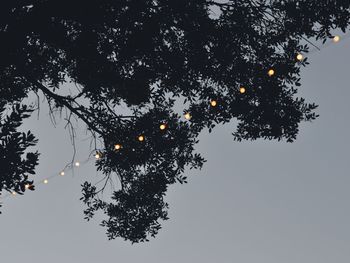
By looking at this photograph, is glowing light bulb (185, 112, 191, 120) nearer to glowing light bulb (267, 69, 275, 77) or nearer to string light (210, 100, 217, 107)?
string light (210, 100, 217, 107)

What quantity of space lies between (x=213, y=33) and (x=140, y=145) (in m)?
2.57

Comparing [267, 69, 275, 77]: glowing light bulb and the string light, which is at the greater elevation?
[267, 69, 275, 77]: glowing light bulb

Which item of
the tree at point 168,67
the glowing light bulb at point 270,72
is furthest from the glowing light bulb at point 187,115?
the glowing light bulb at point 270,72

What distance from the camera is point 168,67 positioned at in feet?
21.9

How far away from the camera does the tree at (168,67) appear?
5918 mm

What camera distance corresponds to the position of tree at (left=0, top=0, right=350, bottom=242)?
5.92 meters

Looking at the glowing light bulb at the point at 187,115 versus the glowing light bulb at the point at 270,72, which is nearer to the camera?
the glowing light bulb at the point at 270,72

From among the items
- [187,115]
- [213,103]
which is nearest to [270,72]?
[213,103]

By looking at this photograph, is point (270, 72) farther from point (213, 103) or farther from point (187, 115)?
point (187, 115)

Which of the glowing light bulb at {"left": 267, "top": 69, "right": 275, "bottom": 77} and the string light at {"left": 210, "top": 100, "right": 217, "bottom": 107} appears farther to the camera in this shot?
the string light at {"left": 210, "top": 100, "right": 217, "bottom": 107}

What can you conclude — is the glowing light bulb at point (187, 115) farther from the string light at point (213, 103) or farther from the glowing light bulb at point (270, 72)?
the glowing light bulb at point (270, 72)

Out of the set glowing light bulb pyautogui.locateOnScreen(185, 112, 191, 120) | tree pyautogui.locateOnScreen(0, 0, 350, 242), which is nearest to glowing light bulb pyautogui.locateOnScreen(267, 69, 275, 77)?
tree pyautogui.locateOnScreen(0, 0, 350, 242)

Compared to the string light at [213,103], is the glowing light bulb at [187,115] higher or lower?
higher

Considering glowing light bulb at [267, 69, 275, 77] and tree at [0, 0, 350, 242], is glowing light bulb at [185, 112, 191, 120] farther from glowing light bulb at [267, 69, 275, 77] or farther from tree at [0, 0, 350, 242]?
glowing light bulb at [267, 69, 275, 77]
